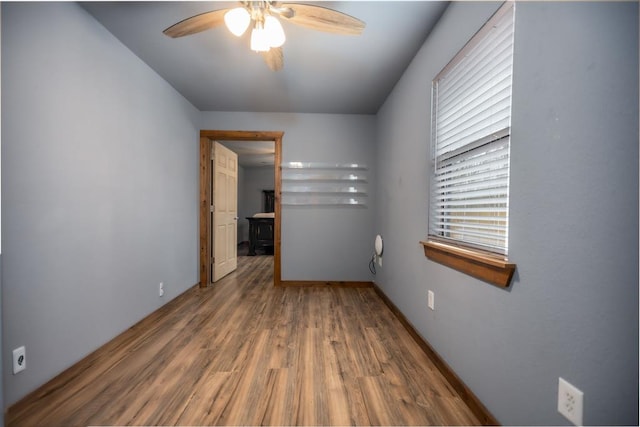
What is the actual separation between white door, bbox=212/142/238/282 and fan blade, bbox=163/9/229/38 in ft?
7.42

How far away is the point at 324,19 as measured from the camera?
4.65 ft

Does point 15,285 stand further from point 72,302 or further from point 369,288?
point 369,288

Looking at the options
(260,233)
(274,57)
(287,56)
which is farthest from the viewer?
(260,233)

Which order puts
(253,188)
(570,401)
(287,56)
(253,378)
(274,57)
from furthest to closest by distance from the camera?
(253,188) → (287,56) → (274,57) → (253,378) → (570,401)

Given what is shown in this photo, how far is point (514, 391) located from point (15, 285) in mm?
2294

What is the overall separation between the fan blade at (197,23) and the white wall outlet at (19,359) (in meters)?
1.80

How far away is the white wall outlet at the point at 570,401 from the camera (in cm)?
81

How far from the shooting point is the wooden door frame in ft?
11.3

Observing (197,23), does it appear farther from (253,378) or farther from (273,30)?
(253,378)

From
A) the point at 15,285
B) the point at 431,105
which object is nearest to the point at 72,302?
the point at 15,285

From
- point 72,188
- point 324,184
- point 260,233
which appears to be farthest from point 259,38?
point 260,233

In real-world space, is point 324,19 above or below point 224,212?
above

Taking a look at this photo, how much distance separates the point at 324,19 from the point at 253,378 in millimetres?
2057

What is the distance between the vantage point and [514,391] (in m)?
1.06
